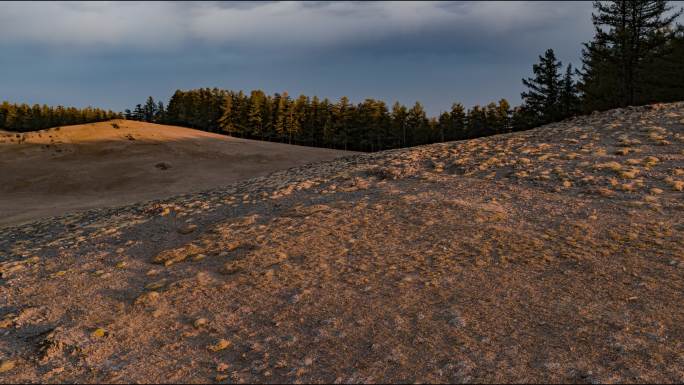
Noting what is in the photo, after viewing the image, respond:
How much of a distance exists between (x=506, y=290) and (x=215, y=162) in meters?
42.0

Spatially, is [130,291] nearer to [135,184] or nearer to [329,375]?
[329,375]

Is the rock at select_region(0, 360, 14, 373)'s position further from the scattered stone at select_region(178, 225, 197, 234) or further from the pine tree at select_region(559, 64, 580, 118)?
the pine tree at select_region(559, 64, 580, 118)

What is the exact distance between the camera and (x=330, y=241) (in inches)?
424

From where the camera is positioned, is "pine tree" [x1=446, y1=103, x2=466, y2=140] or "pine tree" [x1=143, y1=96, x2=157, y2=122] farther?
"pine tree" [x1=143, y1=96, x2=157, y2=122]

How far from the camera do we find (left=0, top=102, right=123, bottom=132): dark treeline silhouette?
411 ft

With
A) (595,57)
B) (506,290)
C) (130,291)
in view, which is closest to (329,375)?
(506,290)

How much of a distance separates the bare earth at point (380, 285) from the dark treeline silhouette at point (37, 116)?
5098 inches

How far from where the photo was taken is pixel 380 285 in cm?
823

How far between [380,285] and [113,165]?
42.2 metres

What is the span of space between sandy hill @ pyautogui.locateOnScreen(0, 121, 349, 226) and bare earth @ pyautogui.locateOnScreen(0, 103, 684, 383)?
19.5 m

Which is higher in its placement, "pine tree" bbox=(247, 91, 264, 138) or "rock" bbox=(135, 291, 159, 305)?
"pine tree" bbox=(247, 91, 264, 138)

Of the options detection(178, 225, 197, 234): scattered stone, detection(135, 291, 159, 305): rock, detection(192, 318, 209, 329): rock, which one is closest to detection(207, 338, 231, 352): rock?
detection(192, 318, 209, 329): rock

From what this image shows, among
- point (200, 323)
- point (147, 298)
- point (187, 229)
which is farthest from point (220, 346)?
point (187, 229)

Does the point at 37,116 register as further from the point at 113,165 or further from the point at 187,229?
the point at 187,229
